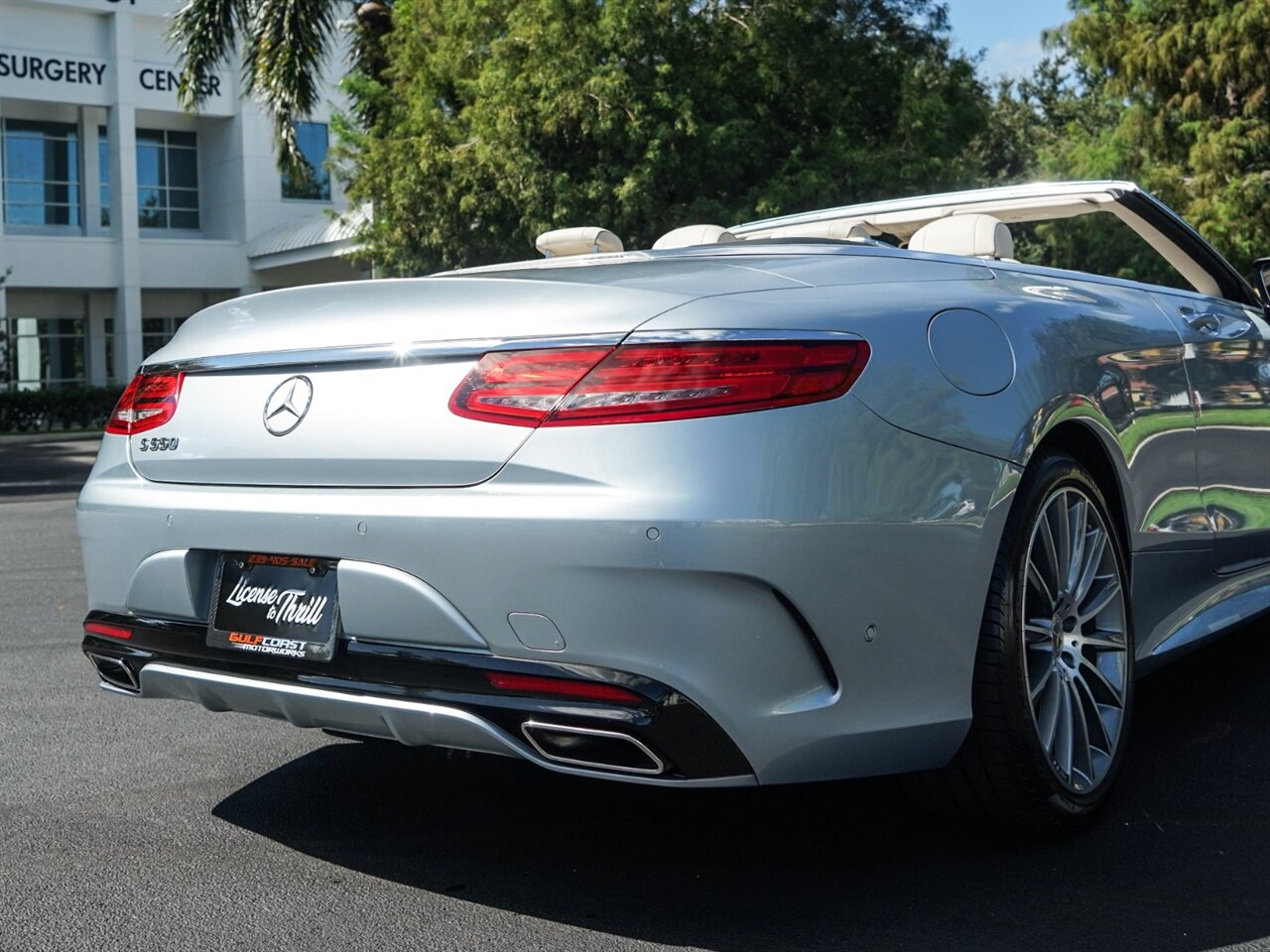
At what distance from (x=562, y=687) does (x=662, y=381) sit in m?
0.59

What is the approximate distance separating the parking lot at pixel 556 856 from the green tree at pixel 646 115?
1600cm

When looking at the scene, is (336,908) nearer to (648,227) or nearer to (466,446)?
(466,446)

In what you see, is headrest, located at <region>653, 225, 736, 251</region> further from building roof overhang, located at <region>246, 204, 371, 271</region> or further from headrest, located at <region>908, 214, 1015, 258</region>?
building roof overhang, located at <region>246, 204, 371, 271</region>

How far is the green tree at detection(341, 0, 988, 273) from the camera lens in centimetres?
1988

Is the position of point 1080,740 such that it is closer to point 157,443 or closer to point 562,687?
point 562,687

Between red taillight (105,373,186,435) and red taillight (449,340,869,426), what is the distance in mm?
940

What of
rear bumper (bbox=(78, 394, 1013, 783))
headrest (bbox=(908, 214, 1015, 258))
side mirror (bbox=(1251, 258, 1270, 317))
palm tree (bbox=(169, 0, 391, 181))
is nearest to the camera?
rear bumper (bbox=(78, 394, 1013, 783))

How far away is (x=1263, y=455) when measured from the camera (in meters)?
4.61

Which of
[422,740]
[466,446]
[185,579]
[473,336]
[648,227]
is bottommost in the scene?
[422,740]

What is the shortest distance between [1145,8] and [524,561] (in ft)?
86.6

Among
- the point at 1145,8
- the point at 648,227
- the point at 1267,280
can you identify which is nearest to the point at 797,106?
A: the point at 648,227

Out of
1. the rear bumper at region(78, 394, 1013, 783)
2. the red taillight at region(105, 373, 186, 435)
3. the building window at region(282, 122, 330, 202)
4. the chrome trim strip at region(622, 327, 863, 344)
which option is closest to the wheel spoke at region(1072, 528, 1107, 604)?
the rear bumper at region(78, 394, 1013, 783)

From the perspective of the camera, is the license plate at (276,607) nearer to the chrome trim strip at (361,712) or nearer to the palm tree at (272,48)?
the chrome trim strip at (361,712)

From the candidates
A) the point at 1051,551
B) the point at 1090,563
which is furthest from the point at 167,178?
the point at 1051,551
